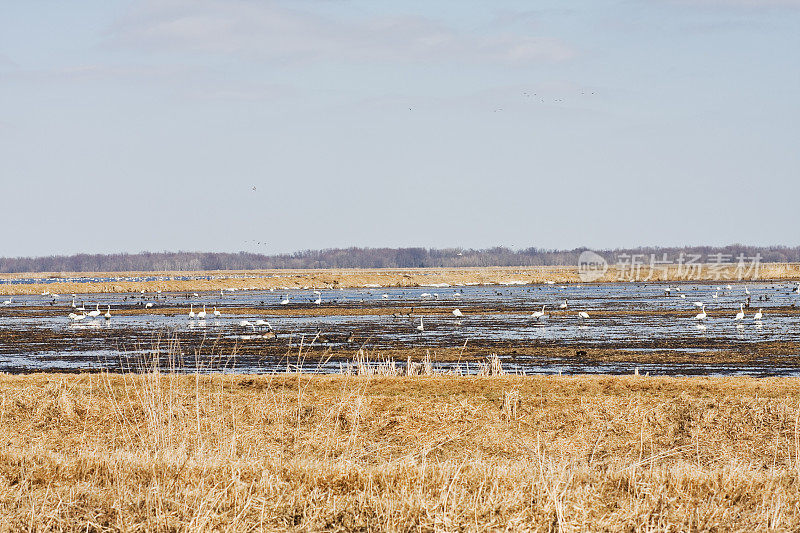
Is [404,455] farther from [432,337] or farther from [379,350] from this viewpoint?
[432,337]

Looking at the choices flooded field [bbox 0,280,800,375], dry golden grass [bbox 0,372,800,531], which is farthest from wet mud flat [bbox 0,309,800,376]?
dry golden grass [bbox 0,372,800,531]

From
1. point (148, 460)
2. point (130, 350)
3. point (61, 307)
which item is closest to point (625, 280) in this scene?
point (61, 307)

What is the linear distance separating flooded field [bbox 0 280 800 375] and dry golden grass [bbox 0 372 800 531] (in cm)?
259

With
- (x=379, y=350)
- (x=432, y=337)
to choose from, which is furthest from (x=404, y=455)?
(x=432, y=337)

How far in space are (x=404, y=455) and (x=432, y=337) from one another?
2271 centimetres

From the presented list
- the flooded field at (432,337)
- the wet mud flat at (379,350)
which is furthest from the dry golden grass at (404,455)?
the wet mud flat at (379,350)

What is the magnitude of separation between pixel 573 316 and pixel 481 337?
40.6 ft

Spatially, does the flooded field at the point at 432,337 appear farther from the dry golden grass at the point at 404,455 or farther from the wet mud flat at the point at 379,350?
the dry golden grass at the point at 404,455

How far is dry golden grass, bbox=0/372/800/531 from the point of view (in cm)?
848

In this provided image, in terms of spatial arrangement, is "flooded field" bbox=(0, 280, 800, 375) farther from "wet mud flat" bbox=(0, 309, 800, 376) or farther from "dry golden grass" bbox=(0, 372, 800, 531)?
"dry golden grass" bbox=(0, 372, 800, 531)

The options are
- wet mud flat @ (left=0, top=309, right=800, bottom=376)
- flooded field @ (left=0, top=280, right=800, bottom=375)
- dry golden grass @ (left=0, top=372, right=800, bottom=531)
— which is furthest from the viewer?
flooded field @ (left=0, top=280, right=800, bottom=375)

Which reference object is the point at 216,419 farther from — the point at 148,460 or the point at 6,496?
the point at 6,496

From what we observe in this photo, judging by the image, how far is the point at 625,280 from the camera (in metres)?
107

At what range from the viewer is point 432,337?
34.9 metres
